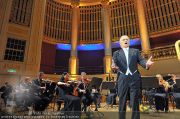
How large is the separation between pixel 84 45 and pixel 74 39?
1.18 metres

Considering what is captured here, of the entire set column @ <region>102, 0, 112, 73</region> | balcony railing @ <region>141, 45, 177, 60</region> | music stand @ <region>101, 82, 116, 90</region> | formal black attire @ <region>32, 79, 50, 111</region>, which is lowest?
formal black attire @ <region>32, 79, 50, 111</region>

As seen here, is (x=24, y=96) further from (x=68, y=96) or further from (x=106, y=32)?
(x=106, y=32)

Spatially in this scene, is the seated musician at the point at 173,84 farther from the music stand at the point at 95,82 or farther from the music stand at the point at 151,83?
the music stand at the point at 95,82

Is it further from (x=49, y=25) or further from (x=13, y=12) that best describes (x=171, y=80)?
(x=49, y=25)

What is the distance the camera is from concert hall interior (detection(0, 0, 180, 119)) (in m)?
5.81

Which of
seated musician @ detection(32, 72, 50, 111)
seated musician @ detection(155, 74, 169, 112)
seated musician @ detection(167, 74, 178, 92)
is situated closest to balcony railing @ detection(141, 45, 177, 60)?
seated musician @ detection(167, 74, 178, 92)

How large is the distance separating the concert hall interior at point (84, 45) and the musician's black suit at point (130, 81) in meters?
2.36

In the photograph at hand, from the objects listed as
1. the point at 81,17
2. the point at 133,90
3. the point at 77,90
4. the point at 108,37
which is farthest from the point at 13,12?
the point at 133,90

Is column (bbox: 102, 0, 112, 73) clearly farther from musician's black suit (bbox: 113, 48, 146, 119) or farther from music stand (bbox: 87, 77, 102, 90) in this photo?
musician's black suit (bbox: 113, 48, 146, 119)

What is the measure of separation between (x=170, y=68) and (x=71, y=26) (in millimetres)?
9245

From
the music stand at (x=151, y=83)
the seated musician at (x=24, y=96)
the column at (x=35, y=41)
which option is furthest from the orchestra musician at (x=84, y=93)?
the column at (x=35, y=41)

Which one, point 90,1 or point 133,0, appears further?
point 90,1

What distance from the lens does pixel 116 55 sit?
250 cm

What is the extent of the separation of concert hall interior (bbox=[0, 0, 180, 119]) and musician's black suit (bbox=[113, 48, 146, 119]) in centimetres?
236
